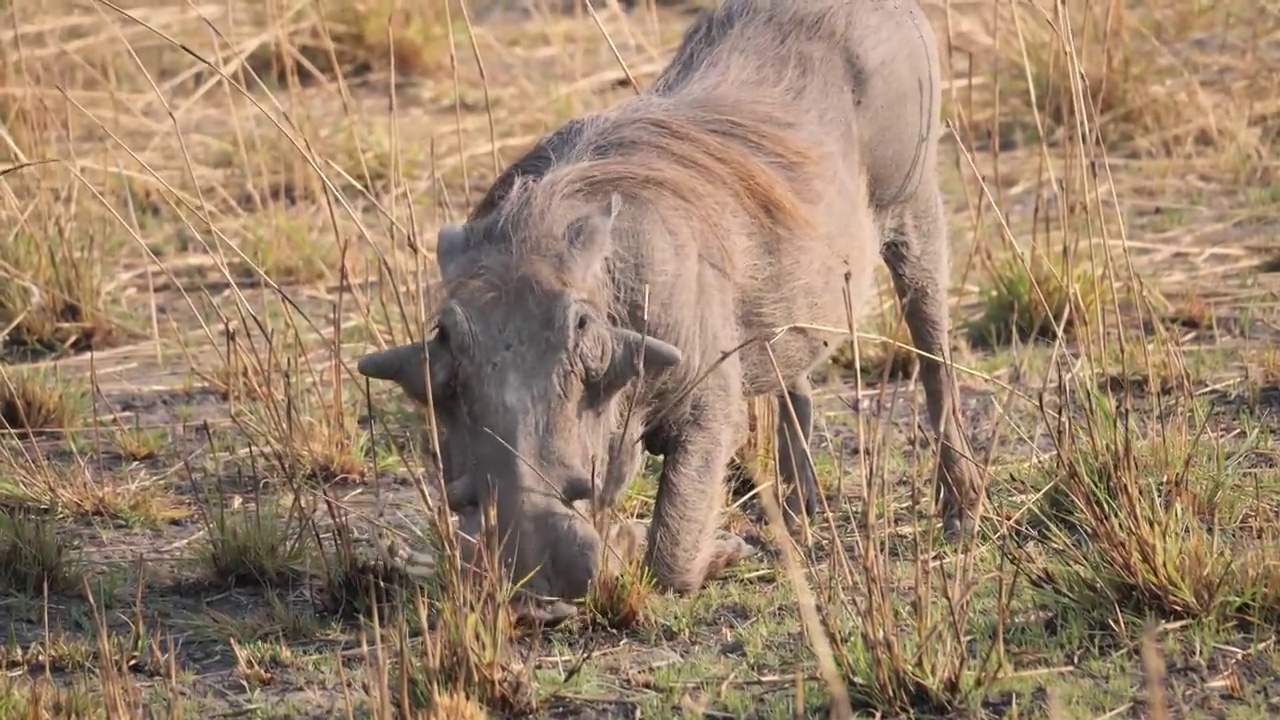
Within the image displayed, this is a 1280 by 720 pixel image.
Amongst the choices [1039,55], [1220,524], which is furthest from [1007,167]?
[1220,524]

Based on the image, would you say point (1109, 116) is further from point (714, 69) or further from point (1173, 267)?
point (714, 69)

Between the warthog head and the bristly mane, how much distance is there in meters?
0.08

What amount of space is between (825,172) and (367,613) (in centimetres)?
130

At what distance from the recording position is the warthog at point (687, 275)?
3.23 m

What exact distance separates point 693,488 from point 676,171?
601 mm

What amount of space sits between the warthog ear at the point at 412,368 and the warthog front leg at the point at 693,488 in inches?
21.4

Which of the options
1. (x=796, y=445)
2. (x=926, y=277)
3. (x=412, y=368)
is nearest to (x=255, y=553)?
(x=412, y=368)

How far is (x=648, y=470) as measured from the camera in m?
4.66

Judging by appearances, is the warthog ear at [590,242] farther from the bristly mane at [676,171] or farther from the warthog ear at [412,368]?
the warthog ear at [412,368]

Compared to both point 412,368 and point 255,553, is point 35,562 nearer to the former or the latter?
point 255,553

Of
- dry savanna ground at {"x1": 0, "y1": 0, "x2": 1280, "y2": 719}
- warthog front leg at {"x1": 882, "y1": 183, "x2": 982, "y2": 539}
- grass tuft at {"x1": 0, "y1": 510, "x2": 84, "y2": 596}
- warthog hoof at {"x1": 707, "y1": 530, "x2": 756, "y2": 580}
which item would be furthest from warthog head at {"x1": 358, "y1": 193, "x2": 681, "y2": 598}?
warthog front leg at {"x1": 882, "y1": 183, "x2": 982, "y2": 539}

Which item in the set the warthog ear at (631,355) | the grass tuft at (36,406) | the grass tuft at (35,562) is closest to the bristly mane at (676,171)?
the warthog ear at (631,355)

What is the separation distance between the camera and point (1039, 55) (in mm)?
7145

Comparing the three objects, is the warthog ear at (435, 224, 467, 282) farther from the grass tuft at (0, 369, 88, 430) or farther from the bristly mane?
the grass tuft at (0, 369, 88, 430)
